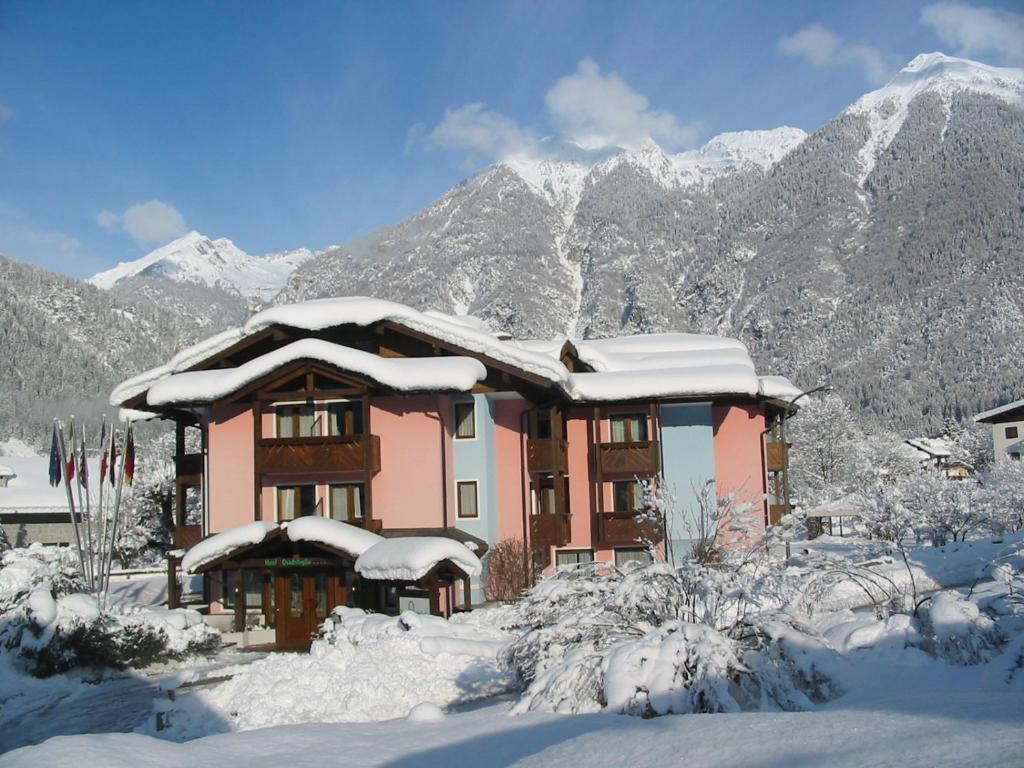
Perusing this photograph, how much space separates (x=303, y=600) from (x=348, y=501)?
3.15m

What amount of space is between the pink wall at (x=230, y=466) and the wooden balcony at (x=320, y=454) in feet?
5.52

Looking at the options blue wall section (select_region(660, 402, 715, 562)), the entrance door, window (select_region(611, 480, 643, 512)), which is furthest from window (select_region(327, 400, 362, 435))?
blue wall section (select_region(660, 402, 715, 562))

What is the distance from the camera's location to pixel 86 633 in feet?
64.1

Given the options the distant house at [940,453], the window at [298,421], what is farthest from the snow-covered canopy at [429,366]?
the distant house at [940,453]

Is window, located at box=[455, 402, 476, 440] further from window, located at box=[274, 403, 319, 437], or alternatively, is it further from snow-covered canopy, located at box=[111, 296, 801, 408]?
window, located at box=[274, 403, 319, 437]

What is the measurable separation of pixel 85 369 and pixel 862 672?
16457 centimetres

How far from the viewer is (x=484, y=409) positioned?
27359 millimetres

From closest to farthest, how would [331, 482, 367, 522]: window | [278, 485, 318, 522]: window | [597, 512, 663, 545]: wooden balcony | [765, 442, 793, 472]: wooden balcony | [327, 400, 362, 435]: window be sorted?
1. [331, 482, 367, 522]: window
2. [327, 400, 362, 435]: window
3. [278, 485, 318, 522]: window
4. [597, 512, 663, 545]: wooden balcony
5. [765, 442, 793, 472]: wooden balcony

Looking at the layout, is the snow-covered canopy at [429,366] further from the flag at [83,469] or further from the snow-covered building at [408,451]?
the flag at [83,469]

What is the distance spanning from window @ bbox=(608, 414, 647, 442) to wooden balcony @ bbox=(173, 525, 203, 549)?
42.2 feet

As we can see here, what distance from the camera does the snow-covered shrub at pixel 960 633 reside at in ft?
33.3

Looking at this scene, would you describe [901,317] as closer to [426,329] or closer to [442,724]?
[426,329]

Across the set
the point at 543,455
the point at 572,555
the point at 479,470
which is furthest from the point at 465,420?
the point at 572,555

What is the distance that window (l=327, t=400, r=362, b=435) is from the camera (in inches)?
1033
